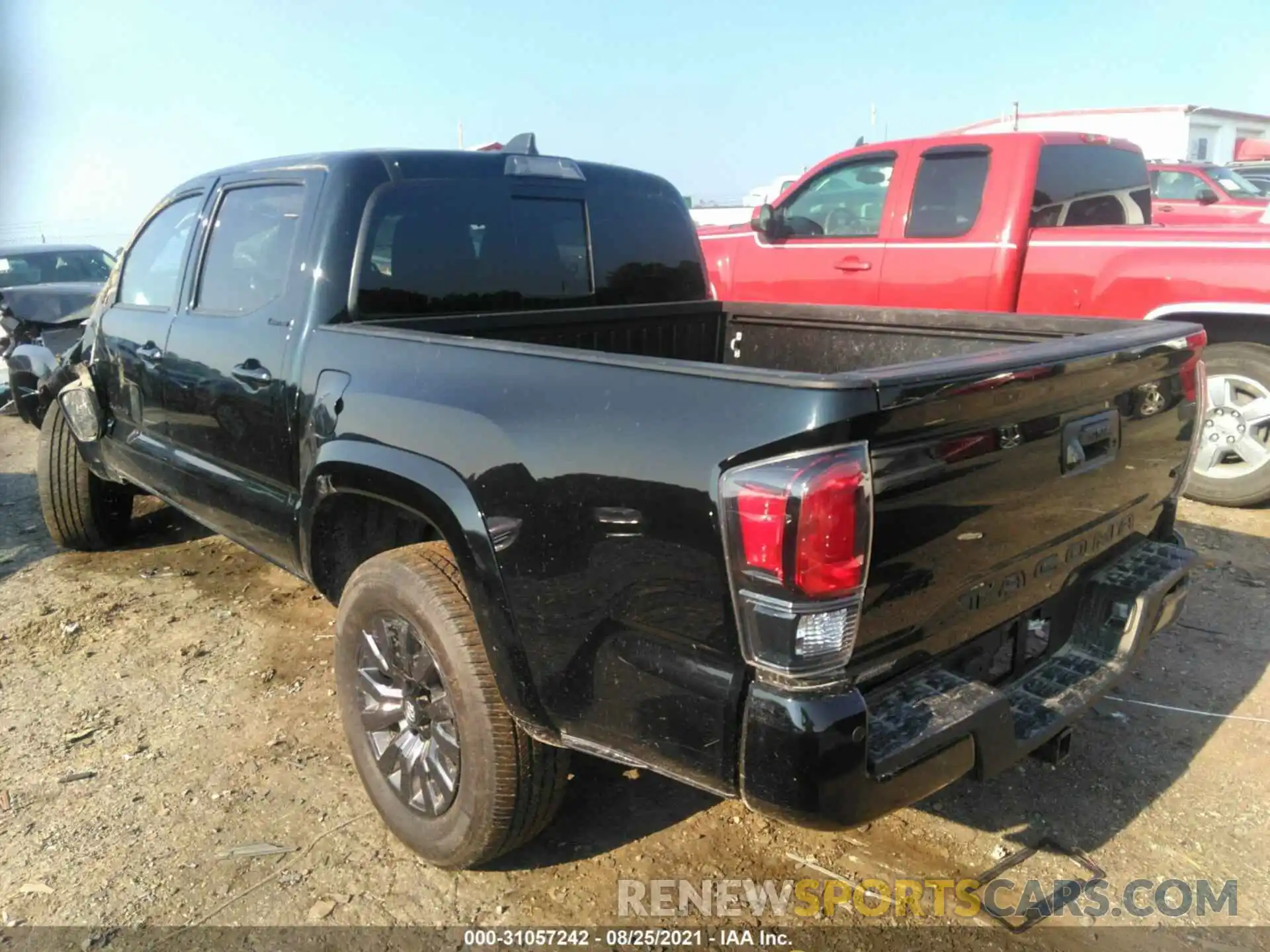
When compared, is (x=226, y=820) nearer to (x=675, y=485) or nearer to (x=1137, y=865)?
(x=675, y=485)

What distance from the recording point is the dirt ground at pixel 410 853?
2.51 m

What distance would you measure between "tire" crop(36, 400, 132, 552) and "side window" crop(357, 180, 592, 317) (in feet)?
8.66

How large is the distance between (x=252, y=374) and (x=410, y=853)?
5.21 feet

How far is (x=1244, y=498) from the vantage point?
5.24m

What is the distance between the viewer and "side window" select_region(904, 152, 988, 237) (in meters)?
5.85

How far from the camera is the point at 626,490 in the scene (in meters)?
1.97

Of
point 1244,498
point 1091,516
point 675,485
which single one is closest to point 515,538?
point 675,485

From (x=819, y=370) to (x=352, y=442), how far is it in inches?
67.7

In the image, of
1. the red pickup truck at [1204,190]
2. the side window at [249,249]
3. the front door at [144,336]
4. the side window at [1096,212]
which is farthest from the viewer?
the red pickup truck at [1204,190]

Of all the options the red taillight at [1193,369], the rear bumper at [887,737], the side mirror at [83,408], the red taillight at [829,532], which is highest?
the red taillight at [1193,369]

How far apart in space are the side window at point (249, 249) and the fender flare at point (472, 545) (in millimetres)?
975

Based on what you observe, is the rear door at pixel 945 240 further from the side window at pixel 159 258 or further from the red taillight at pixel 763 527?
the red taillight at pixel 763 527

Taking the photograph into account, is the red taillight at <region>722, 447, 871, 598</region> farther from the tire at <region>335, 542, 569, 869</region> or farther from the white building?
the white building

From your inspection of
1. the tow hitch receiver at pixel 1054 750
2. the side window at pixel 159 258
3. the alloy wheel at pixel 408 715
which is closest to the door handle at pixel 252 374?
the side window at pixel 159 258
